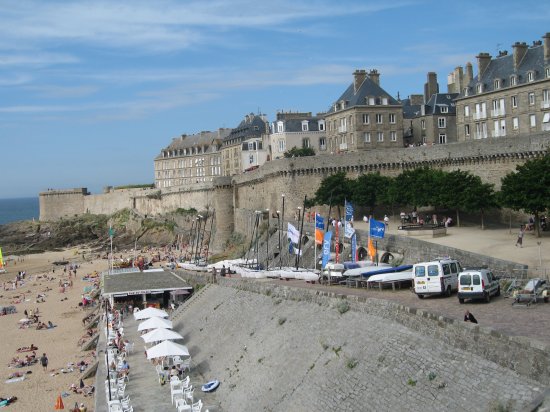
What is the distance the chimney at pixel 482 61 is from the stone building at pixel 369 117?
7.06m

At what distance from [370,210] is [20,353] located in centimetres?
2310

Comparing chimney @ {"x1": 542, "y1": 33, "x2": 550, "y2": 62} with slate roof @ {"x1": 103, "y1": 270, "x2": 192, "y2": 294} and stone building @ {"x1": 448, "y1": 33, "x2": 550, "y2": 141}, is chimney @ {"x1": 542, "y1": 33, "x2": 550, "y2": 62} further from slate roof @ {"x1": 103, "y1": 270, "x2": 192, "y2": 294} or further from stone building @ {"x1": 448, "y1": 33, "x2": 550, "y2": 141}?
slate roof @ {"x1": 103, "y1": 270, "x2": 192, "y2": 294}

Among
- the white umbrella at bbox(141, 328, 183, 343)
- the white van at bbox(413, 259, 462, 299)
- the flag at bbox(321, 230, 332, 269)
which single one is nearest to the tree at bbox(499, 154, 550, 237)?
the flag at bbox(321, 230, 332, 269)

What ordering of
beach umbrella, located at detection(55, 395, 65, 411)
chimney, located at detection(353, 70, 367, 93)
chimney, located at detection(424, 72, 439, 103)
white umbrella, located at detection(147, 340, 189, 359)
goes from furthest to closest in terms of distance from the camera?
chimney, located at detection(424, 72, 439, 103) → chimney, located at detection(353, 70, 367, 93) → beach umbrella, located at detection(55, 395, 65, 411) → white umbrella, located at detection(147, 340, 189, 359)

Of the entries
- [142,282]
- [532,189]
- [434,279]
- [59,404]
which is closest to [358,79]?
[142,282]

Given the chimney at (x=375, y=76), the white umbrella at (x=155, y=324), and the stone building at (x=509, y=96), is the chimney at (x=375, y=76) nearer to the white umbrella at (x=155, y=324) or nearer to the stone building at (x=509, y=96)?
the stone building at (x=509, y=96)

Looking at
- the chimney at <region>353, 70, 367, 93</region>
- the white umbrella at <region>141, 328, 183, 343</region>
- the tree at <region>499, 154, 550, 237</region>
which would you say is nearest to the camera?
the white umbrella at <region>141, 328, 183, 343</region>

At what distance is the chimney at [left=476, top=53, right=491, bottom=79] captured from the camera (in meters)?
47.5

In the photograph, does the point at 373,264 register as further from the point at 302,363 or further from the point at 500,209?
the point at 500,209

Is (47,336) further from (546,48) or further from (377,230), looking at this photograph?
(546,48)

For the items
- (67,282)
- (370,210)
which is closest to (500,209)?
(370,210)

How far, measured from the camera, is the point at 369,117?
52500 millimetres

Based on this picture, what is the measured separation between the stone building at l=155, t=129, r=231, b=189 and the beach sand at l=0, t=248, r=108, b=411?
77.8ft

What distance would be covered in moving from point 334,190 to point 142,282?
13984 mm
